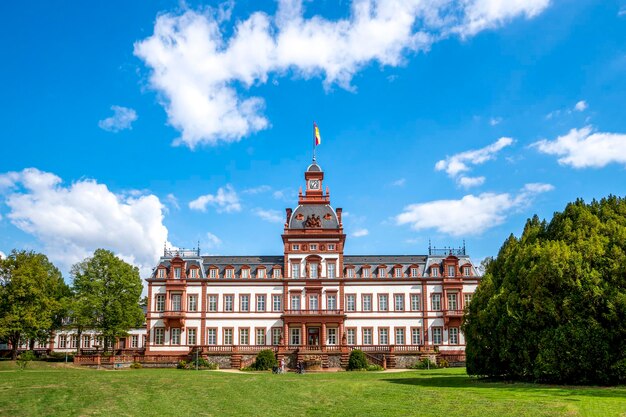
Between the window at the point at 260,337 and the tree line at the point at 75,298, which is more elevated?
the tree line at the point at 75,298

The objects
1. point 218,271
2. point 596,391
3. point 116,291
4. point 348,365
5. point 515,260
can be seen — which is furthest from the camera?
point 218,271

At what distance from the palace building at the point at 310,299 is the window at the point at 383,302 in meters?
0.10

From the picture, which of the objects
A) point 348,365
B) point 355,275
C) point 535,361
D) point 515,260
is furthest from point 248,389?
point 355,275

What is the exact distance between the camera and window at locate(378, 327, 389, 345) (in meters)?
58.3

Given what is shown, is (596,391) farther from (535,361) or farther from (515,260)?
(515,260)

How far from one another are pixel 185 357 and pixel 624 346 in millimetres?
39395

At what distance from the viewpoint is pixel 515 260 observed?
30812mm

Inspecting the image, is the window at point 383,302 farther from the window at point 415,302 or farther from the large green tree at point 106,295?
the large green tree at point 106,295

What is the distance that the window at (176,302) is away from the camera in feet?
192

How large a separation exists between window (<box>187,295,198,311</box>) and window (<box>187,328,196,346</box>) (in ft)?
6.82

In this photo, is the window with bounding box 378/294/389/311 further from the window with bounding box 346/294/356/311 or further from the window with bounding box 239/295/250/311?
the window with bounding box 239/295/250/311

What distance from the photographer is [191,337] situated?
2302 inches

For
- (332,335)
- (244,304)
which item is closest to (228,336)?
(244,304)

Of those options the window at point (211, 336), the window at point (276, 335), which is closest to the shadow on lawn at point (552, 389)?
the window at point (276, 335)
